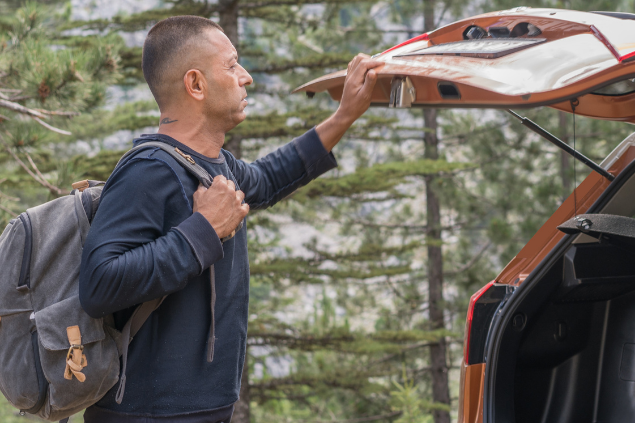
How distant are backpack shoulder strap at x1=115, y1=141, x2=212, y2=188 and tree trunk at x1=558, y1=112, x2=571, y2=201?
8308mm

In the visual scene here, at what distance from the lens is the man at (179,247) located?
5.27 feet

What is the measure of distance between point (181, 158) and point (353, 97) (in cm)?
76

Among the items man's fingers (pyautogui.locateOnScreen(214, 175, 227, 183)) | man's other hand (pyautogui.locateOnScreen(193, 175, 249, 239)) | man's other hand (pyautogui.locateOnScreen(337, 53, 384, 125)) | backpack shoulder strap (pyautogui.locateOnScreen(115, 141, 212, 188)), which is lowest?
man's other hand (pyautogui.locateOnScreen(193, 175, 249, 239))

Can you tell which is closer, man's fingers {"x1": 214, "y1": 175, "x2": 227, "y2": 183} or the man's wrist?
man's fingers {"x1": 214, "y1": 175, "x2": 227, "y2": 183}

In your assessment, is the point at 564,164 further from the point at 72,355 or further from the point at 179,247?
the point at 72,355

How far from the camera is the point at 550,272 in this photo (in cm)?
205

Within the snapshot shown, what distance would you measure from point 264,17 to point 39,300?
21.3ft

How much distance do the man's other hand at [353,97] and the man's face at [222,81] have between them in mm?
417

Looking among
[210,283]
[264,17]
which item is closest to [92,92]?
[210,283]

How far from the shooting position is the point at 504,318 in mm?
2051

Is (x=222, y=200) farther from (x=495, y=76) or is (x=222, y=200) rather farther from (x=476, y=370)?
(x=476, y=370)

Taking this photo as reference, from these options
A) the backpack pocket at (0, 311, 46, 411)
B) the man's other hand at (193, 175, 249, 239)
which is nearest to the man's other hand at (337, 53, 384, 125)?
the man's other hand at (193, 175, 249, 239)

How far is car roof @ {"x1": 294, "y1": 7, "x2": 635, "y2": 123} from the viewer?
141cm

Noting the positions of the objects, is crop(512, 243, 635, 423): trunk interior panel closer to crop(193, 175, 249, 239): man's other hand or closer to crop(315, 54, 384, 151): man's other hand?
crop(315, 54, 384, 151): man's other hand
